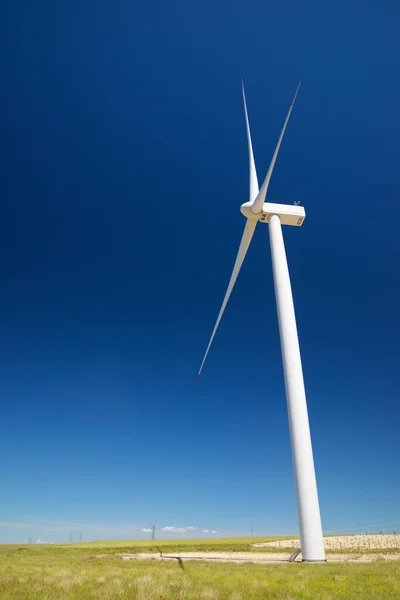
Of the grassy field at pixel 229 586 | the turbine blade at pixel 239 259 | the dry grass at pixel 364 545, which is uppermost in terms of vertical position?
the turbine blade at pixel 239 259

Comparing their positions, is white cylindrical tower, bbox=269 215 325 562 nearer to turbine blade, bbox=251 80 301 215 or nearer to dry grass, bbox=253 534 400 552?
turbine blade, bbox=251 80 301 215

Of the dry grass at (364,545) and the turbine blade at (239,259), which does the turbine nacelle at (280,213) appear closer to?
the turbine blade at (239,259)

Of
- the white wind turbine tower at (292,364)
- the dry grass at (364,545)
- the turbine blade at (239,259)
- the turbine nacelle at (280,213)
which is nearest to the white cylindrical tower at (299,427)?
the white wind turbine tower at (292,364)

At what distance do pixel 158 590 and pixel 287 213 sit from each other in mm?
29788

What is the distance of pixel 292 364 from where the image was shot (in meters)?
27.3

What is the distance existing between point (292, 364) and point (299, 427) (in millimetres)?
4094

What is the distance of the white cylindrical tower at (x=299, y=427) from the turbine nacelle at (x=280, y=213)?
6711 millimetres

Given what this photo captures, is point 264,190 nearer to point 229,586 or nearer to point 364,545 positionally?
point 229,586

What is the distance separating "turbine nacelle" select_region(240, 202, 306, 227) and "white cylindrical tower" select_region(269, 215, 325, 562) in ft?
22.0

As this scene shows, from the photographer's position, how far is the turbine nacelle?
36.2m

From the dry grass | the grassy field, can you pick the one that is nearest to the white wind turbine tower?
the grassy field

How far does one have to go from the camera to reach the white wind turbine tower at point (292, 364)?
24.1 m

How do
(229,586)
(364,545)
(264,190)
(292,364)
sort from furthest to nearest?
(364,545)
(264,190)
(292,364)
(229,586)

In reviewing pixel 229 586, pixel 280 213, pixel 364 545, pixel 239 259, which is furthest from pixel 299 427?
pixel 364 545
